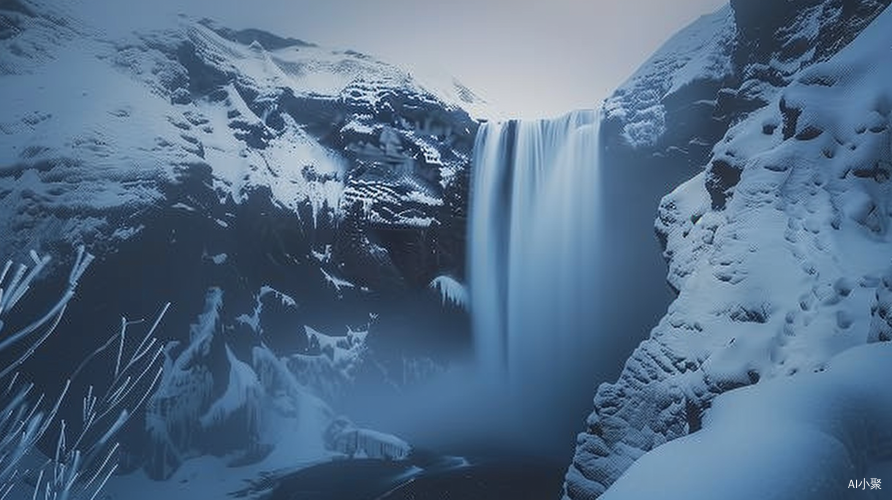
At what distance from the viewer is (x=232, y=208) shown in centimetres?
2372

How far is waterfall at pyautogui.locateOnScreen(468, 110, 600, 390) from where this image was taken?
2623cm

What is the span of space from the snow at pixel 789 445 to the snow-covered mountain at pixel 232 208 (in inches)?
861

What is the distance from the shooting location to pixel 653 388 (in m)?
9.20

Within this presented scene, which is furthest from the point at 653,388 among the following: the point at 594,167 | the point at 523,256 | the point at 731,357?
the point at 523,256

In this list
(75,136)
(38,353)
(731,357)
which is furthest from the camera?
(75,136)

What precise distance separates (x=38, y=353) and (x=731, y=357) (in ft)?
74.7

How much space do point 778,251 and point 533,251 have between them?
19.4 m

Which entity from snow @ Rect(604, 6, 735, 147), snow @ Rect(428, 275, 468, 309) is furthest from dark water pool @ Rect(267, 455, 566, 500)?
snow @ Rect(604, 6, 735, 147)

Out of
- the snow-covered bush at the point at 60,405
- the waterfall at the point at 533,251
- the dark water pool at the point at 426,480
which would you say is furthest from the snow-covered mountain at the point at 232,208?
the dark water pool at the point at 426,480

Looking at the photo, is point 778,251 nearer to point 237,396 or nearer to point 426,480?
point 426,480

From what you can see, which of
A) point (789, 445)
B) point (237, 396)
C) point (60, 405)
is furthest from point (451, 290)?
point (789, 445)

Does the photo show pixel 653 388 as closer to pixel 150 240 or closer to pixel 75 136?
pixel 150 240

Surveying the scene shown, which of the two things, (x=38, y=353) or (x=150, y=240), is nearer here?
(x=38, y=353)

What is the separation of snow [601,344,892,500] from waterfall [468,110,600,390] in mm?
22169
